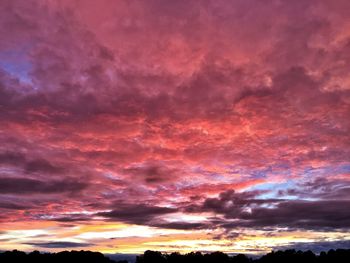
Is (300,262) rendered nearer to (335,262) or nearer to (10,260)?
(335,262)

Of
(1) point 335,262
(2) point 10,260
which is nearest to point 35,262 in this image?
(2) point 10,260

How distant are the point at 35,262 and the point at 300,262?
116 m

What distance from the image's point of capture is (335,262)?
190m

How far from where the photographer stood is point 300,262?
199375 mm

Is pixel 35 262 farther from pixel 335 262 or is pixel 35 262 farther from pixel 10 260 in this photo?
pixel 335 262

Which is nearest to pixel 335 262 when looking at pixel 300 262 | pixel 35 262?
pixel 300 262

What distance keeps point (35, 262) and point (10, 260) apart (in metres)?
11.3

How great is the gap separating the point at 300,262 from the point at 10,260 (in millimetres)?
124137

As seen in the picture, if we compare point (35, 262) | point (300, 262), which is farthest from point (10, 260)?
point (300, 262)

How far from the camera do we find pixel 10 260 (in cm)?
19225

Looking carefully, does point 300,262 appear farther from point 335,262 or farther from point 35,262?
point 35,262
